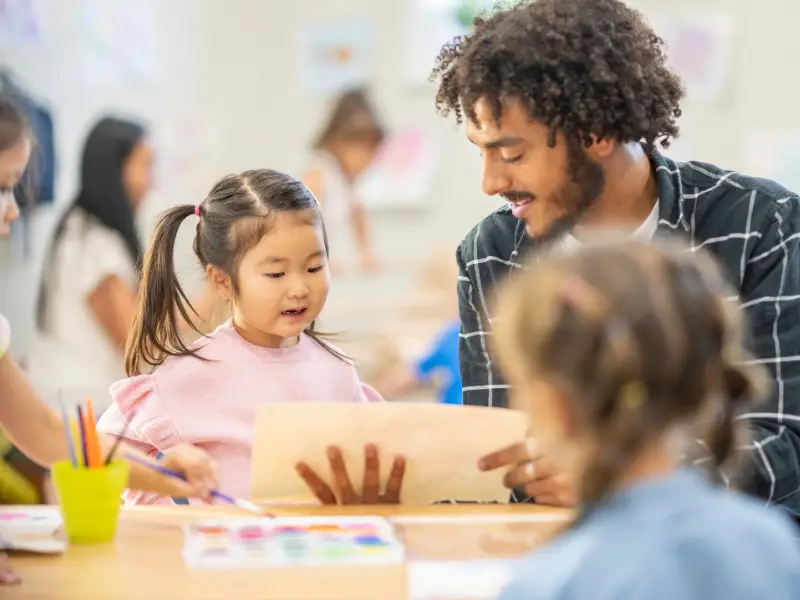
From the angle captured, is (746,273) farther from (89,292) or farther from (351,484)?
(89,292)

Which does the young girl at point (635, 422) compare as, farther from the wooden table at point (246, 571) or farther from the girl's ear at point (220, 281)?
the girl's ear at point (220, 281)

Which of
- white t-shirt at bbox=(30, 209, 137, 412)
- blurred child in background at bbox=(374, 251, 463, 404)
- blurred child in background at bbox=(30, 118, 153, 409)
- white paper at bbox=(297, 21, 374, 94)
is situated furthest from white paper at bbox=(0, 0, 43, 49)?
blurred child in background at bbox=(374, 251, 463, 404)

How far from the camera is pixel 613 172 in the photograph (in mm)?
1530

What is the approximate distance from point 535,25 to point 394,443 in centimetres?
57

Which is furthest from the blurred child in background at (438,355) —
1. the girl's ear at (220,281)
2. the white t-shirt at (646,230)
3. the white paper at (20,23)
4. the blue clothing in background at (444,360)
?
the white paper at (20,23)

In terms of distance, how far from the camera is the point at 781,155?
3650 millimetres

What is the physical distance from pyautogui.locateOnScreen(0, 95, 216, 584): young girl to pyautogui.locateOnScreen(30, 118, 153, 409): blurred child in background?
1.85 meters

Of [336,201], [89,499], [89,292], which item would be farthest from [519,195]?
[336,201]

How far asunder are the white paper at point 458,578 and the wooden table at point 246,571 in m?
0.01

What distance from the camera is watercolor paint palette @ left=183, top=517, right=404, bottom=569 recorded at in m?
1.12

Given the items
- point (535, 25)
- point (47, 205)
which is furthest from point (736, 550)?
point (47, 205)

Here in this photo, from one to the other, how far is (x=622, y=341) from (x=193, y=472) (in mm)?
726

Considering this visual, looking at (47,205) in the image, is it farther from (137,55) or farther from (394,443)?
(394,443)

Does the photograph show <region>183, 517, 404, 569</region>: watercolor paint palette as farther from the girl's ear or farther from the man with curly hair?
the girl's ear
